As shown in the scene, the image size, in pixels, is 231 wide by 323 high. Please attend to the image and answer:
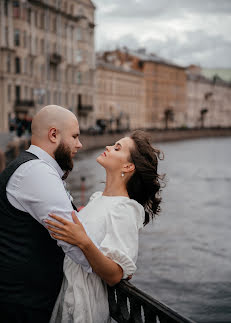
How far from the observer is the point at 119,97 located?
8431 centimetres

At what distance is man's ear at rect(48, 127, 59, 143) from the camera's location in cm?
255

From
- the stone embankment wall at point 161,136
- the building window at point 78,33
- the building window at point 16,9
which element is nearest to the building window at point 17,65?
the building window at point 16,9

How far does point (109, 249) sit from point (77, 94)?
6569 cm

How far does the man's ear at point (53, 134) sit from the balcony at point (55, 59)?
59326mm

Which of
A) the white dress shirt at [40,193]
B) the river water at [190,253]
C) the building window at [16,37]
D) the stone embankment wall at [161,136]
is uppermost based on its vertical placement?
the building window at [16,37]

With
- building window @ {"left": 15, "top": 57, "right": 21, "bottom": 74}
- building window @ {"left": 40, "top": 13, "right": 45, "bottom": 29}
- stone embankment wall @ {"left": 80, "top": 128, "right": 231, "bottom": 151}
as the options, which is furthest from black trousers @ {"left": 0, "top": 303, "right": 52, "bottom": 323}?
building window @ {"left": 40, "top": 13, "right": 45, "bottom": 29}

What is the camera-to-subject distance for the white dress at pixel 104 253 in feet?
8.28

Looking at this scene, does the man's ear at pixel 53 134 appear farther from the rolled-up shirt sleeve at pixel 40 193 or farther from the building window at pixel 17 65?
the building window at pixel 17 65

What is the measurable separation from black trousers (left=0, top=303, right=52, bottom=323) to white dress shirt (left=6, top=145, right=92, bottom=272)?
1.18 ft

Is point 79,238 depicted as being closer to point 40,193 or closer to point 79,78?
point 40,193

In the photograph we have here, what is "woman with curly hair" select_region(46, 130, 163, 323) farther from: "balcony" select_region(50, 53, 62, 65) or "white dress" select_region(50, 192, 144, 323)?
"balcony" select_region(50, 53, 62, 65)

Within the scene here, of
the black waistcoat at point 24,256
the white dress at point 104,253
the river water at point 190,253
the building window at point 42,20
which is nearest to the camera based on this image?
the black waistcoat at point 24,256

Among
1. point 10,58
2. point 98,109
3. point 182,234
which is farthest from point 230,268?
point 98,109

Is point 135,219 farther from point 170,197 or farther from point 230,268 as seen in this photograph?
point 170,197
